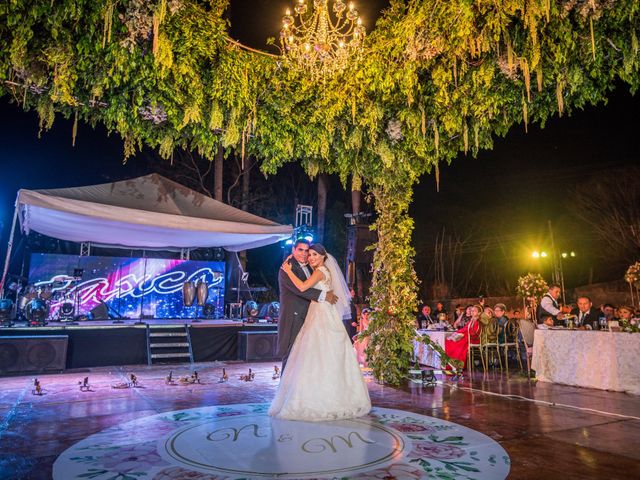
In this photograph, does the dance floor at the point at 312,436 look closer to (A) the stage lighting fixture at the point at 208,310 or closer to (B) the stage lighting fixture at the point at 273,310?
(B) the stage lighting fixture at the point at 273,310

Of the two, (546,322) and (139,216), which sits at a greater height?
(139,216)

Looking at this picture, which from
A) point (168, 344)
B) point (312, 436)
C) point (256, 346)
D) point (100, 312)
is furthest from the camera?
point (100, 312)

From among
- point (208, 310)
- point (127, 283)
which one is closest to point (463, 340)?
point (208, 310)

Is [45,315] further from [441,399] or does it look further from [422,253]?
[422,253]

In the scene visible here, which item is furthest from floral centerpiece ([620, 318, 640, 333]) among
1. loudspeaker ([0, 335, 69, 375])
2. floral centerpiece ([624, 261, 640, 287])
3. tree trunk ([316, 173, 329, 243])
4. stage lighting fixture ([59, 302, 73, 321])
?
tree trunk ([316, 173, 329, 243])

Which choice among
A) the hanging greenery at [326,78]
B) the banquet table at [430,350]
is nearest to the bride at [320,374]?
the hanging greenery at [326,78]

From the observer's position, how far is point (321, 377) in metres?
4.10

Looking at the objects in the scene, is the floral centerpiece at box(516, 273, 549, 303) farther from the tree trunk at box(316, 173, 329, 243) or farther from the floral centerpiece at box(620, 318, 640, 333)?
the tree trunk at box(316, 173, 329, 243)

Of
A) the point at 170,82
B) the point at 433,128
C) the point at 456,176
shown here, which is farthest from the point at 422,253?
the point at 170,82

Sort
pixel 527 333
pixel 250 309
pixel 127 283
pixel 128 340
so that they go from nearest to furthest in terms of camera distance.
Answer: pixel 527 333
pixel 128 340
pixel 250 309
pixel 127 283

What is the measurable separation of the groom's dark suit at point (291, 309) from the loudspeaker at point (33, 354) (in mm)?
4828

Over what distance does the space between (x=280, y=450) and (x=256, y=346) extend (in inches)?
246

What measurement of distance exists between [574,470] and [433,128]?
4.04 metres

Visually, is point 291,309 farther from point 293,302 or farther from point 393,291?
point 393,291
